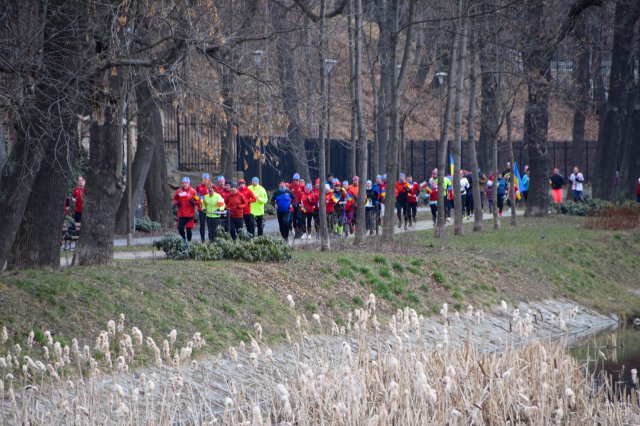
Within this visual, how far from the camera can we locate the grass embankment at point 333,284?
14836mm

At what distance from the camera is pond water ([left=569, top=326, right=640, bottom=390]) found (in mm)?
15586

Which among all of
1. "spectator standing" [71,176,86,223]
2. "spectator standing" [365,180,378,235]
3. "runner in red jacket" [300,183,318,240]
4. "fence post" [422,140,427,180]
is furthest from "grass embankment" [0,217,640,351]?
"fence post" [422,140,427,180]

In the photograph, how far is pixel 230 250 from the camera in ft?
68.3

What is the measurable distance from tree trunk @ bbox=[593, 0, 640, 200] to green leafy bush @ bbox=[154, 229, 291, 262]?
1832 cm

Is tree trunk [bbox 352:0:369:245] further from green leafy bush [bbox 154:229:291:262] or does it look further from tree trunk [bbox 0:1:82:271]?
tree trunk [bbox 0:1:82:271]

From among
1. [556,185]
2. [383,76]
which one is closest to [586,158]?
[556,185]

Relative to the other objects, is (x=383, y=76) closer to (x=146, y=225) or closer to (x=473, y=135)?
→ (x=473, y=135)

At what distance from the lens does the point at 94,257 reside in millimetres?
18312

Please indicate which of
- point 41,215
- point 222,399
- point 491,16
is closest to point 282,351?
point 222,399

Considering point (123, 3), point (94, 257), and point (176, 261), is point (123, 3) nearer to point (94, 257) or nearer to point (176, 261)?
point (94, 257)

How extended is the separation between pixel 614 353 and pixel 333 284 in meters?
5.45

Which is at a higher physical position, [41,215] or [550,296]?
[41,215]

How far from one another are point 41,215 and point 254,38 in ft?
13.7

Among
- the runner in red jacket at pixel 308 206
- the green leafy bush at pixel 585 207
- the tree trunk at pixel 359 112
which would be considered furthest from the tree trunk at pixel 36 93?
the green leafy bush at pixel 585 207
